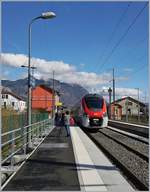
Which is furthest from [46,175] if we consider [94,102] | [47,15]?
[94,102]

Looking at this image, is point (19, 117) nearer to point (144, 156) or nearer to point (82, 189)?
point (144, 156)

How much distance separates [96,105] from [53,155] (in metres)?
19.6

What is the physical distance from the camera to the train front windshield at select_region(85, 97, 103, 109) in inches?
1371

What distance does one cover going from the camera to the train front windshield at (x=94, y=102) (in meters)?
34.8

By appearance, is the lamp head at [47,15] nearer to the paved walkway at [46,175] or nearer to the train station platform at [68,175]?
the paved walkway at [46,175]

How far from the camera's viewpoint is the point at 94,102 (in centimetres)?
3500

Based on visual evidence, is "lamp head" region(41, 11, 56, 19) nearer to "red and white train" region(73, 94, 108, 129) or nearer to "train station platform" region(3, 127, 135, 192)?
"train station platform" region(3, 127, 135, 192)

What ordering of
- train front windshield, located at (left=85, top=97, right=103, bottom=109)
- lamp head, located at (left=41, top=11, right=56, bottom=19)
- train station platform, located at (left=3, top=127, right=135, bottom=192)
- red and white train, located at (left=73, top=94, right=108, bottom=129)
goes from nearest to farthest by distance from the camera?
train station platform, located at (left=3, top=127, right=135, bottom=192) < lamp head, located at (left=41, top=11, right=56, bottom=19) < red and white train, located at (left=73, top=94, right=108, bottom=129) < train front windshield, located at (left=85, top=97, right=103, bottom=109)

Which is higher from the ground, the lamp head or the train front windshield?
the lamp head

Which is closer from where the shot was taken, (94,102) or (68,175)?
(68,175)

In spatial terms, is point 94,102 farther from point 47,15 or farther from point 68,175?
point 68,175

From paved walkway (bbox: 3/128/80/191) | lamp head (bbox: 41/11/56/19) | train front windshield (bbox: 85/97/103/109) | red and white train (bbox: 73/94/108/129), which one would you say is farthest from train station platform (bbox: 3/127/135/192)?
train front windshield (bbox: 85/97/103/109)

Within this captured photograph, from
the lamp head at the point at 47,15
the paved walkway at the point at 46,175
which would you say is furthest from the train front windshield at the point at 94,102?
the paved walkway at the point at 46,175

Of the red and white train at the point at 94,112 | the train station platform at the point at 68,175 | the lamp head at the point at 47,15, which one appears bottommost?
the train station platform at the point at 68,175
